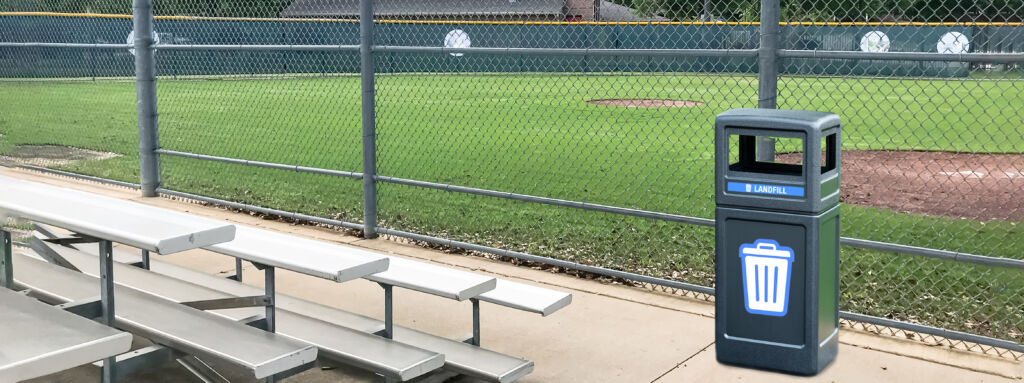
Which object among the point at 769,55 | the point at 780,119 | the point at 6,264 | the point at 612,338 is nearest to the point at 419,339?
the point at 612,338

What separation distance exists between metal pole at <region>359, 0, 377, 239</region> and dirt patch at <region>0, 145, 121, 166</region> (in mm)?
5760

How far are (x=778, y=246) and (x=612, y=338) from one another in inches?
72.1

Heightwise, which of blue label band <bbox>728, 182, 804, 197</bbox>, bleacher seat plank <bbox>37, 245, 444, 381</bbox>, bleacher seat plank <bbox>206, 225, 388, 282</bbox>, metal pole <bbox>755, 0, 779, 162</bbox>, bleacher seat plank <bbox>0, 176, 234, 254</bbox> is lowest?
bleacher seat plank <bbox>37, 245, 444, 381</bbox>

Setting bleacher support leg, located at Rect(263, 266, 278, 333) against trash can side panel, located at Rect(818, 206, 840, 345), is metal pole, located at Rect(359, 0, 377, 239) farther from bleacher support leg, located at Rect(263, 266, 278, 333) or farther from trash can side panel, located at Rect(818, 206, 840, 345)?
trash can side panel, located at Rect(818, 206, 840, 345)

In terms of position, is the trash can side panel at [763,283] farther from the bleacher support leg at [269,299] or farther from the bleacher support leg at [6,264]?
the bleacher support leg at [6,264]

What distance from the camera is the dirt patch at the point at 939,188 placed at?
9461 millimetres

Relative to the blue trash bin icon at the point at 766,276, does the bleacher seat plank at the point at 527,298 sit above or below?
below

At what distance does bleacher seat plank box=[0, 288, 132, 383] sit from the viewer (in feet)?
10.5

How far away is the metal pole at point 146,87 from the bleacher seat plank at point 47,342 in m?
5.75

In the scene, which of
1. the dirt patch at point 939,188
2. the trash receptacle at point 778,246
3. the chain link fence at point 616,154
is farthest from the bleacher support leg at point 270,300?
the dirt patch at point 939,188

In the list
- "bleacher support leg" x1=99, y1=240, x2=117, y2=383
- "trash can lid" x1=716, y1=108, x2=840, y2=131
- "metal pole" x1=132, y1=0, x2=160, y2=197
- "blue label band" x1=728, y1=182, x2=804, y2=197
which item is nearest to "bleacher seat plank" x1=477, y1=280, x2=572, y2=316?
"blue label band" x1=728, y1=182, x2=804, y2=197

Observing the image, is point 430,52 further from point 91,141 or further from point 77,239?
point 91,141

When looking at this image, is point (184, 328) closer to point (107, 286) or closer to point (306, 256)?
point (107, 286)

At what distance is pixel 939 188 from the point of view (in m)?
10.7
